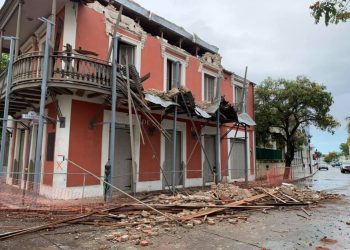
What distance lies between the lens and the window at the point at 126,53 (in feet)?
42.6

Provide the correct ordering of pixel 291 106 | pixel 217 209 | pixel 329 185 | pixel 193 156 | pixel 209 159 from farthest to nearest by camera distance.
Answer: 1. pixel 291 106
2. pixel 329 185
3. pixel 209 159
4. pixel 193 156
5. pixel 217 209

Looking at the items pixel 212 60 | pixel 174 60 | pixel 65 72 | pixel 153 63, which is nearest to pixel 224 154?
pixel 212 60

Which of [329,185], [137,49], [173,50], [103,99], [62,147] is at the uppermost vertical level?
[173,50]

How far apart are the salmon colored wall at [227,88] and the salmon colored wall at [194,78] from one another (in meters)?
2.41

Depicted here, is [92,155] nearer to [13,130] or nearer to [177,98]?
[177,98]

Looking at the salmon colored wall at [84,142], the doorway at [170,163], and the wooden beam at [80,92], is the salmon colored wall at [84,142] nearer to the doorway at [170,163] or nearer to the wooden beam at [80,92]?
the wooden beam at [80,92]

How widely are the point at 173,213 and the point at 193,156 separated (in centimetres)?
751

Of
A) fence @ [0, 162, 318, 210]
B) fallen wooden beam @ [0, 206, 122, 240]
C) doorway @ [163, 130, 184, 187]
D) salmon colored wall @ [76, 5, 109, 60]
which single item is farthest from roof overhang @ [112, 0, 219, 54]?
fallen wooden beam @ [0, 206, 122, 240]

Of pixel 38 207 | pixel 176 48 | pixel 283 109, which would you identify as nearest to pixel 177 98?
pixel 176 48

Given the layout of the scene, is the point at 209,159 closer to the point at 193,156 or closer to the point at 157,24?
the point at 193,156

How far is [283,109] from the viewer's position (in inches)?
921

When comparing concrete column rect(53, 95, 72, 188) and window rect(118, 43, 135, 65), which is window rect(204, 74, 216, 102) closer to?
window rect(118, 43, 135, 65)

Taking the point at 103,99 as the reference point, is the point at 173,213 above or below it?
below

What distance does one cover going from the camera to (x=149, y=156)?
13.5 meters
